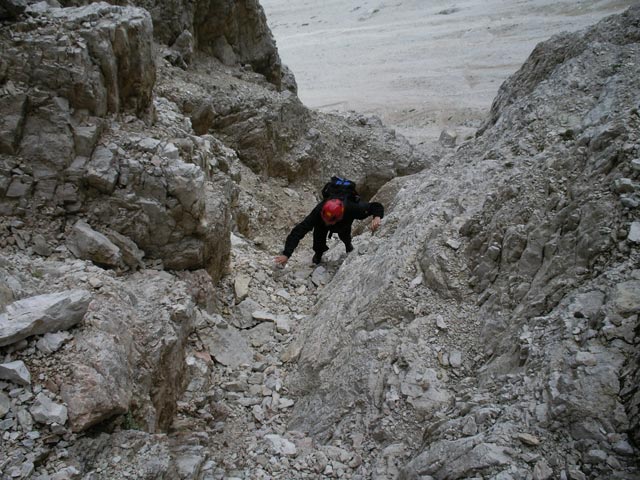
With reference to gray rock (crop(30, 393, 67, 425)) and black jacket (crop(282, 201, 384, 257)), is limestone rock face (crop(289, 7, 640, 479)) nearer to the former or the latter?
black jacket (crop(282, 201, 384, 257))

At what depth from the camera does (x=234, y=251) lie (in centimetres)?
766

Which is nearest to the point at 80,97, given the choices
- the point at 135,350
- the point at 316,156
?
the point at 135,350

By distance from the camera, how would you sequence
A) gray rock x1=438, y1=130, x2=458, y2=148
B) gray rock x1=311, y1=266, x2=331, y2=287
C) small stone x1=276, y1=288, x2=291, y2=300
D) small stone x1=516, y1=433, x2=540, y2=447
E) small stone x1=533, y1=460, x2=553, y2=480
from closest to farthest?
Answer: small stone x1=533, y1=460, x2=553, y2=480
small stone x1=516, y1=433, x2=540, y2=447
small stone x1=276, y1=288, x2=291, y2=300
gray rock x1=311, y1=266, x2=331, y2=287
gray rock x1=438, y1=130, x2=458, y2=148

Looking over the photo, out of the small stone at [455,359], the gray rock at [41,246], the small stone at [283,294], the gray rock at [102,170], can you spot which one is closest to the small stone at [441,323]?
the small stone at [455,359]

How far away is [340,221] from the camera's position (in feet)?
24.1

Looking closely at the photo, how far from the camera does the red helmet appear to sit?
23.3 ft

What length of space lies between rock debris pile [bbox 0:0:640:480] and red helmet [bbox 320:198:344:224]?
715 millimetres

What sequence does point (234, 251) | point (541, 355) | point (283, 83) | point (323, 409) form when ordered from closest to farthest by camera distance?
point (541, 355)
point (323, 409)
point (234, 251)
point (283, 83)

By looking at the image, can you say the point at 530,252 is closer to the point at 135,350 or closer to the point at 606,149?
the point at 606,149

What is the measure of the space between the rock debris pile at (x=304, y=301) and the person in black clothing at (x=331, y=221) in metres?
0.51

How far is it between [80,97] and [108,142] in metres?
0.53

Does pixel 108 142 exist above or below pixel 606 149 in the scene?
above

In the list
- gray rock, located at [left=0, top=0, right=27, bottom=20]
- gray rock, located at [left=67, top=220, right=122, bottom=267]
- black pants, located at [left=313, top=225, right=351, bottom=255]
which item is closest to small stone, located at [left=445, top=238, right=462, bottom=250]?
black pants, located at [left=313, top=225, right=351, bottom=255]

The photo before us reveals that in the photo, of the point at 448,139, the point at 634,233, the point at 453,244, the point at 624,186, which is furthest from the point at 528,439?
the point at 448,139
